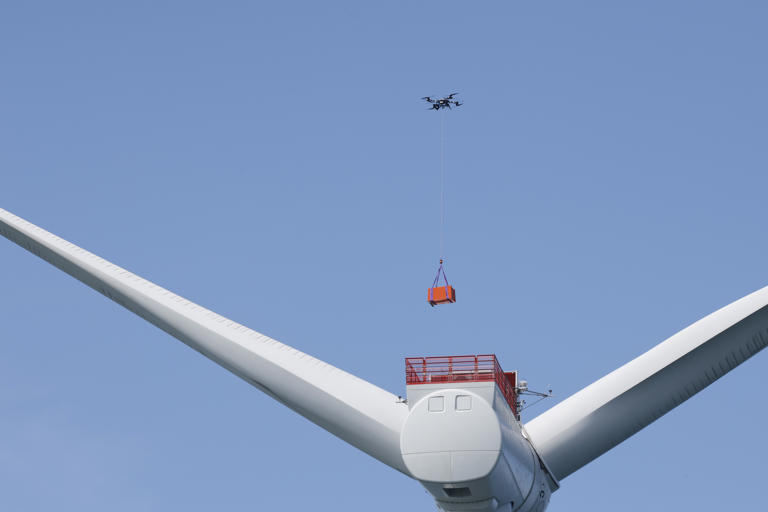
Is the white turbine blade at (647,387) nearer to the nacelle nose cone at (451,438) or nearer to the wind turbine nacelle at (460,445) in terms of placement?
the wind turbine nacelle at (460,445)

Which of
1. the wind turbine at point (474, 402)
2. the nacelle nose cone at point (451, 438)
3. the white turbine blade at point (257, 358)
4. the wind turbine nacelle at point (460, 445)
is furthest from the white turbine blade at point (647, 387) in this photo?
the nacelle nose cone at point (451, 438)

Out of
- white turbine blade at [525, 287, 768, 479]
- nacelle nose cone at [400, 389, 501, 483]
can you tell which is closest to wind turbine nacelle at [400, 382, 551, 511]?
nacelle nose cone at [400, 389, 501, 483]

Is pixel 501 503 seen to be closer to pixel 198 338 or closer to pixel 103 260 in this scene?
pixel 198 338

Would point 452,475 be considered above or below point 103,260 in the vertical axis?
below

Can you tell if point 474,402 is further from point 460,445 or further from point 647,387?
point 647,387

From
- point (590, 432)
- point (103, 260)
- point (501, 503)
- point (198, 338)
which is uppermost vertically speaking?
point (103, 260)

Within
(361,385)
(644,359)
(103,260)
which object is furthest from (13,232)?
(644,359)

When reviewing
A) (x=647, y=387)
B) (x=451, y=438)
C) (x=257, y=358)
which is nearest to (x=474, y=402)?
(x=451, y=438)
